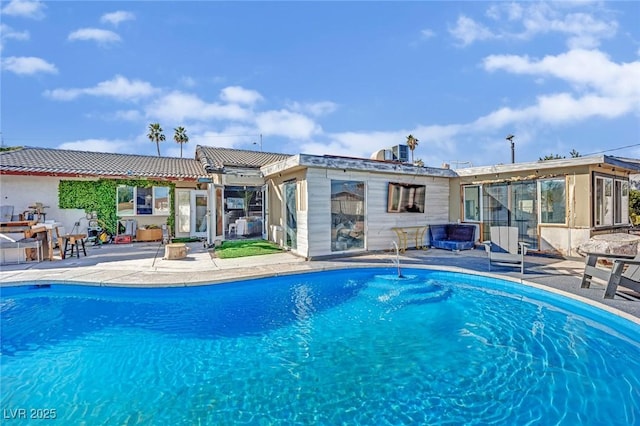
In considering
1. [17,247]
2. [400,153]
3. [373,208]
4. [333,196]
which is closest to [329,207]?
[333,196]

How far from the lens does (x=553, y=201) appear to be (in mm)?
9734

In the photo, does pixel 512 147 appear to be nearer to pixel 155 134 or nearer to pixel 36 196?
pixel 36 196

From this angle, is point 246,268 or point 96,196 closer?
point 246,268

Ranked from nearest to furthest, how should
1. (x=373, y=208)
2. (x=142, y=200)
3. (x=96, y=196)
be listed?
1. (x=373, y=208)
2. (x=96, y=196)
3. (x=142, y=200)

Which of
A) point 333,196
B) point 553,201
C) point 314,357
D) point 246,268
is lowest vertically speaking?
point 314,357

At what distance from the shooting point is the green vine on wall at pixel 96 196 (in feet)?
42.4

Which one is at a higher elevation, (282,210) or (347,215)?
(282,210)

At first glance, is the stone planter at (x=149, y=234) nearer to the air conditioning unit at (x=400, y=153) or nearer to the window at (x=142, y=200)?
the window at (x=142, y=200)

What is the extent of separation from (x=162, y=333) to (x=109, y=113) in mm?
17414

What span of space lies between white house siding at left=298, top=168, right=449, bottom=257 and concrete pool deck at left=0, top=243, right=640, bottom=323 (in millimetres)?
641

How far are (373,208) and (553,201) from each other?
222 inches

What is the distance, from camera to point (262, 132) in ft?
80.5

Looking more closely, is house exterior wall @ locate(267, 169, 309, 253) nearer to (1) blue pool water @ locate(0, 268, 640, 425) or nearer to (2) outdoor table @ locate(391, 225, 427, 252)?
(1) blue pool water @ locate(0, 268, 640, 425)

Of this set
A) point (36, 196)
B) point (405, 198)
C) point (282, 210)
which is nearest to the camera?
point (405, 198)
